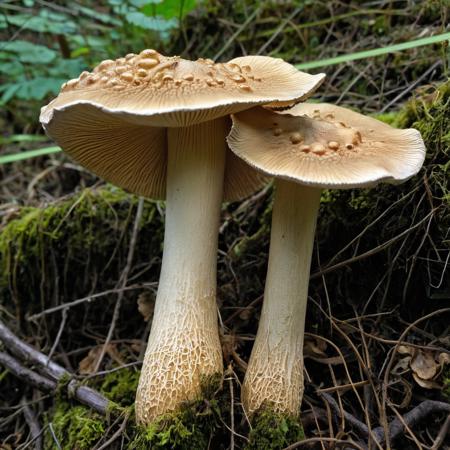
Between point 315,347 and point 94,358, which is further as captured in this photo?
point 94,358

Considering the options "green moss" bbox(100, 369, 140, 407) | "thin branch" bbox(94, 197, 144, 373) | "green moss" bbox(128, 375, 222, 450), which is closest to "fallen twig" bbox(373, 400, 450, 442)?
"green moss" bbox(128, 375, 222, 450)

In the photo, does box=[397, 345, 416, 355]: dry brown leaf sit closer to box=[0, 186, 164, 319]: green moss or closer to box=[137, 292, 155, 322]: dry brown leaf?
box=[137, 292, 155, 322]: dry brown leaf

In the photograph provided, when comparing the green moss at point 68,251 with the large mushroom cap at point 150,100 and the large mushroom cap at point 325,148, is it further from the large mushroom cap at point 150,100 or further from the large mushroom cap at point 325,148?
the large mushroom cap at point 325,148

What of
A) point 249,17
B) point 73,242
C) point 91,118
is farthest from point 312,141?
point 249,17

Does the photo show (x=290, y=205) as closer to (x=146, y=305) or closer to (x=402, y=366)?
(x=402, y=366)

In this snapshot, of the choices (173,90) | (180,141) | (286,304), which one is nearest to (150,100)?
(173,90)

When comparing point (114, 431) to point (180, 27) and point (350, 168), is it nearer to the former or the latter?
point (350, 168)
